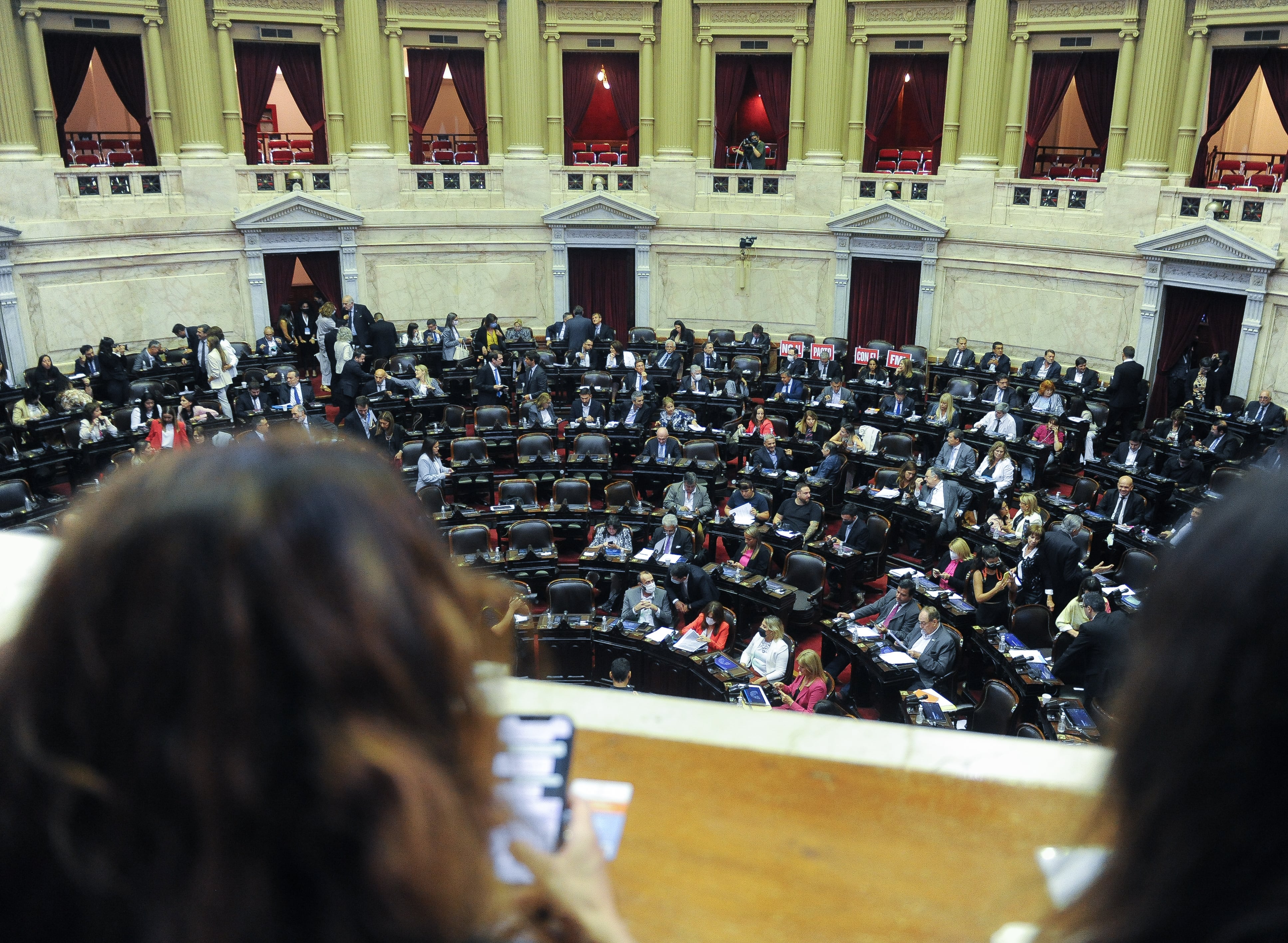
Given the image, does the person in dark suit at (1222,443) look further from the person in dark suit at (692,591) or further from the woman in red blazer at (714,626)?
the woman in red blazer at (714,626)

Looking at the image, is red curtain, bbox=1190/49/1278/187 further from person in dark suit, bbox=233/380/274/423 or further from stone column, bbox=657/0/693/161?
person in dark suit, bbox=233/380/274/423

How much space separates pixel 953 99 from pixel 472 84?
10.2m

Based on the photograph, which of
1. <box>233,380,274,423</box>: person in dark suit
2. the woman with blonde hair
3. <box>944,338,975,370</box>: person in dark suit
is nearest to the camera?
the woman with blonde hair

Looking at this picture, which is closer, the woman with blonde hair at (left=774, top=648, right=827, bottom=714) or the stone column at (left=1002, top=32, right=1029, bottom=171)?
the woman with blonde hair at (left=774, top=648, right=827, bottom=714)

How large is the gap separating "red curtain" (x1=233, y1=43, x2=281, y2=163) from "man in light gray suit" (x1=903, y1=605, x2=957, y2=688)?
17.1 meters

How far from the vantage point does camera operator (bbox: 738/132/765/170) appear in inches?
842

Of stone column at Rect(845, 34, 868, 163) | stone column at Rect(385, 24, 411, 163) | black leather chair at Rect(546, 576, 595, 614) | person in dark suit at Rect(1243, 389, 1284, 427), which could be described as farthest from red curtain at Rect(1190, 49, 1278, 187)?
stone column at Rect(385, 24, 411, 163)

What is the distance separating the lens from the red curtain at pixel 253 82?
20234 mm

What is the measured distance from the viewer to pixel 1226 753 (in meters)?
0.87

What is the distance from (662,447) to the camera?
14.1 metres

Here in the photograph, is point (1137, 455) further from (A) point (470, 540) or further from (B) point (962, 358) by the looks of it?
(A) point (470, 540)

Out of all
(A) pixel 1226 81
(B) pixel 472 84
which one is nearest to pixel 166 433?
(B) pixel 472 84

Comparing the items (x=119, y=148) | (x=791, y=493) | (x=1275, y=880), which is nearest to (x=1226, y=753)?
(x=1275, y=880)

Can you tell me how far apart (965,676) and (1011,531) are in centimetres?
253
